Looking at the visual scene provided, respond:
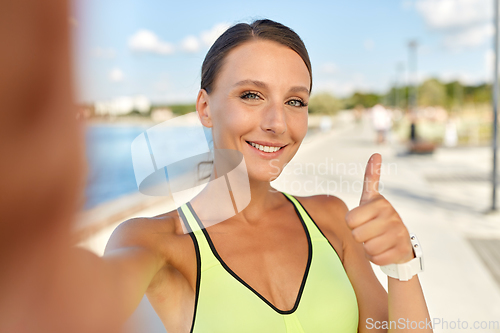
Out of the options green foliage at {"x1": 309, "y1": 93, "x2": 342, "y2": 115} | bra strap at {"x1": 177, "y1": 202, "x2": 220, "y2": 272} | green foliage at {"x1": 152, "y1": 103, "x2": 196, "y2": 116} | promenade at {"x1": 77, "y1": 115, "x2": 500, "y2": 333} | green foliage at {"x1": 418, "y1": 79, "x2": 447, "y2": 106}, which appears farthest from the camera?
green foliage at {"x1": 418, "y1": 79, "x2": 447, "y2": 106}

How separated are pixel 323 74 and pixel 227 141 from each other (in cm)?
89

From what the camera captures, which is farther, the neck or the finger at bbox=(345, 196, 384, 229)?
the neck

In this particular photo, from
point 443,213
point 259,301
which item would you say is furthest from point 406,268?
point 443,213

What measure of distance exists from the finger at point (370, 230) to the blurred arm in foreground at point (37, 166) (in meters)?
0.76

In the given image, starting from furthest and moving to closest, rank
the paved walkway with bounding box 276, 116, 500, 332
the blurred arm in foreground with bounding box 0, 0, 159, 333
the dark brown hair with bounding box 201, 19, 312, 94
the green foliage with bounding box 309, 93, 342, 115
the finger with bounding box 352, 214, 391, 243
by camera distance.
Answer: the paved walkway with bounding box 276, 116, 500, 332
the green foliage with bounding box 309, 93, 342, 115
the dark brown hair with bounding box 201, 19, 312, 94
the finger with bounding box 352, 214, 391, 243
the blurred arm in foreground with bounding box 0, 0, 159, 333

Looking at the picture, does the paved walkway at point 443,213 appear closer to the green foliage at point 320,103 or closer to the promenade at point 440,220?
the promenade at point 440,220

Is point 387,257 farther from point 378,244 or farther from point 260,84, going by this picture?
point 260,84

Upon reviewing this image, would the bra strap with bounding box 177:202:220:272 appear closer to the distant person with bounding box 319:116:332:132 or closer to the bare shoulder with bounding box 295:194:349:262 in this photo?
the bare shoulder with bounding box 295:194:349:262

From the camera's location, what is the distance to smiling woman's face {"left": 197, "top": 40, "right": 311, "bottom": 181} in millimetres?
1214

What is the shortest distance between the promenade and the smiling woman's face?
1.16 ft

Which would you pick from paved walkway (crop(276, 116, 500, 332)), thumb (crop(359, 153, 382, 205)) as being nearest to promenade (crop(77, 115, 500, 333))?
paved walkway (crop(276, 116, 500, 332))

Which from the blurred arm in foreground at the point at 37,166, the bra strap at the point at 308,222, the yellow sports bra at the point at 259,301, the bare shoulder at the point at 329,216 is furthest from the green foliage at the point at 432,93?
the blurred arm in foreground at the point at 37,166

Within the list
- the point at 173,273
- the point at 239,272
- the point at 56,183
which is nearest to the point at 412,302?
the point at 239,272

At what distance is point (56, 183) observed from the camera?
7.1 inches
